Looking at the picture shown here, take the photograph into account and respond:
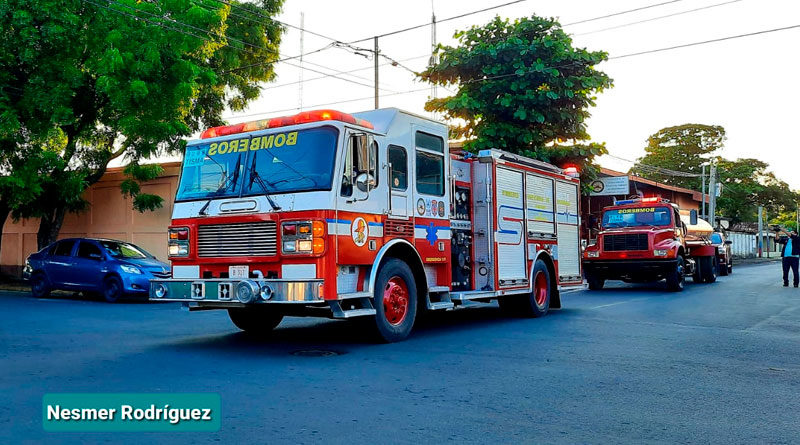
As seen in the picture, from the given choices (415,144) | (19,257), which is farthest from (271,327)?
(19,257)

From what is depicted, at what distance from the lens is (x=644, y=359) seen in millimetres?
8227

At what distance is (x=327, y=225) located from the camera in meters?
8.27

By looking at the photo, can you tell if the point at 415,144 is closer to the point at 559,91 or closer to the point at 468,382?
the point at 468,382

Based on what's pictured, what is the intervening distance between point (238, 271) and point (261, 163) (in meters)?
1.38

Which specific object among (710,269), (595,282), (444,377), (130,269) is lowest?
(444,377)

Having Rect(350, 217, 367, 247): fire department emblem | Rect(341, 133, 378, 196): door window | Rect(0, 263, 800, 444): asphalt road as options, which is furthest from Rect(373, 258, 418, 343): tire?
Rect(341, 133, 378, 196): door window

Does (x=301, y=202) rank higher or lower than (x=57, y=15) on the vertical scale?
lower

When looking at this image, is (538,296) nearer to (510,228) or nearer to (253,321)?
(510,228)

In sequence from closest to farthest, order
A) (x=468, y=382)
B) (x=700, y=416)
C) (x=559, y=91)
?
1. (x=700, y=416)
2. (x=468, y=382)
3. (x=559, y=91)

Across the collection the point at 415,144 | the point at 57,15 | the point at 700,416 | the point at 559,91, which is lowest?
the point at 700,416

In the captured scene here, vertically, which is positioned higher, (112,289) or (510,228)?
(510,228)

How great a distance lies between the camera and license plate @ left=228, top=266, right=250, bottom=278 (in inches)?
341

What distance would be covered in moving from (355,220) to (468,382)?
2.71 m

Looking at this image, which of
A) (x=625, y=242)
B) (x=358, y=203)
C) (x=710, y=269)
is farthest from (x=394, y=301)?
(x=710, y=269)
